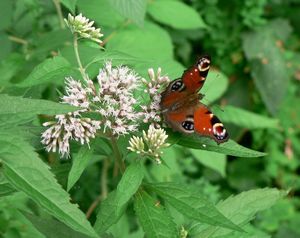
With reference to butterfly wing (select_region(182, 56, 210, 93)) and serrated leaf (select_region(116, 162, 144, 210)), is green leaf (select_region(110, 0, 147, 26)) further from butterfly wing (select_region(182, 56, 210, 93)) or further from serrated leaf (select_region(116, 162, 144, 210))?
serrated leaf (select_region(116, 162, 144, 210))

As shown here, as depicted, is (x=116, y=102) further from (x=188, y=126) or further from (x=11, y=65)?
(x=11, y=65)

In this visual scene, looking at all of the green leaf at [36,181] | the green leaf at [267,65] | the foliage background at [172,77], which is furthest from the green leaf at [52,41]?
the green leaf at [267,65]

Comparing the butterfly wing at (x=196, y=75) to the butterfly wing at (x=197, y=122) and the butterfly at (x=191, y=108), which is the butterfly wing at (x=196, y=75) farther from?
the butterfly wing at (x=197, y=122)

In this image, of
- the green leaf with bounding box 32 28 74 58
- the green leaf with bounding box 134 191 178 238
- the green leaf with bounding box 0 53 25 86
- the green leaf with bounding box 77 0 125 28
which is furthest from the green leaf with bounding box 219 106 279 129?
the green leaf with bounding box 134 191 178 238

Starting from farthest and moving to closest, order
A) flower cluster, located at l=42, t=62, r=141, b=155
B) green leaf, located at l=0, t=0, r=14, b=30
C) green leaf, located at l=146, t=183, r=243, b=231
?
green leaf, located at l=0, t=0, r=14, b=30 → flower cluster, located at l=42, t=62, r=141, b=155 → green leaf, located at l=146, t=183, r=243, b=231

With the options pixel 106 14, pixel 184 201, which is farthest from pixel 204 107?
pixel 106 14

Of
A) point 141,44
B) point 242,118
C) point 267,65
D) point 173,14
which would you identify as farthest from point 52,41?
point 267,65

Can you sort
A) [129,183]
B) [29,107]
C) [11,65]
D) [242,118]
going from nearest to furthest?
[29,107], [129,183], [11,65], [242,118]
